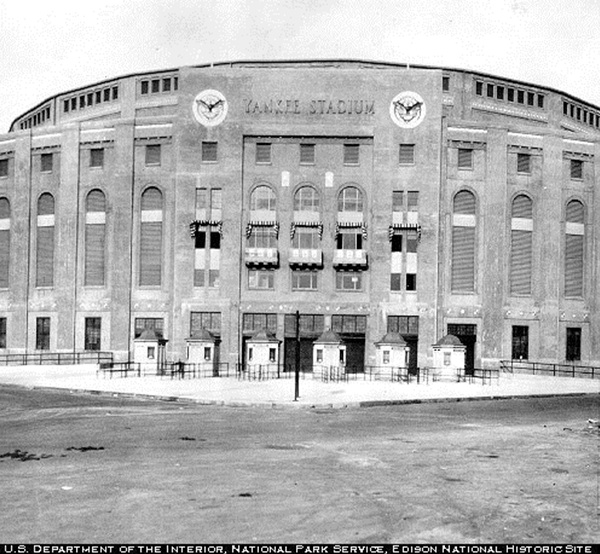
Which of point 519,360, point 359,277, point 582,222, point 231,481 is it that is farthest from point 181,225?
point 231,481

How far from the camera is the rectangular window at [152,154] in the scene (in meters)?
52.2

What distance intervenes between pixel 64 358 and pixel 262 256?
15687 mm

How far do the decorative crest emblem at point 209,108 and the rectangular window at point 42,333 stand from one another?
18.4 m

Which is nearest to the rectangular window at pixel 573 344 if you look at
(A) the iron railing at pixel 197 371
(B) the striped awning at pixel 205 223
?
(A) the iron railing at pixel 197 371

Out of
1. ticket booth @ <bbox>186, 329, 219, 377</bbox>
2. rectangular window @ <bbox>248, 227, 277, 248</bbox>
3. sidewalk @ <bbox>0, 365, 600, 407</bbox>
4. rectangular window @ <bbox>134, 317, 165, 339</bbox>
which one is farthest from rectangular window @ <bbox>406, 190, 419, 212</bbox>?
rectangular window @ <bbox>134, 317, 165, 339</bbox>

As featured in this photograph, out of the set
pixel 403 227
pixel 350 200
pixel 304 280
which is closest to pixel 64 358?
pixel 304 280

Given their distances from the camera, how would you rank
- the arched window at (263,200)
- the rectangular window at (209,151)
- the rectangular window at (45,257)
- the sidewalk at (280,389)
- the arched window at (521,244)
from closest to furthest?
1. the sidewalk at (280,389)
2. the arched window at (263,200)
3. the rectangular window at (209,151)
4. the arched window at (521,244)
5. the rectangular window at (45,257)

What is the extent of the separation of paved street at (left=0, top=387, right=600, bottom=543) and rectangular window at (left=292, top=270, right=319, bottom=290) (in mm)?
28468

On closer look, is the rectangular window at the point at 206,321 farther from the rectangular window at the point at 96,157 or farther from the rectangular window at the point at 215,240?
the rectangular window at the point at 96,157

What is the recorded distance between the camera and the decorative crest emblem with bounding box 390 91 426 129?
50375mm

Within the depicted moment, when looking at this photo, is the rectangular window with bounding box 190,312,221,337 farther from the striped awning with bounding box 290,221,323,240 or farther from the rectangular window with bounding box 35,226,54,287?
the rectangular window with bounding box 35,226,54,287

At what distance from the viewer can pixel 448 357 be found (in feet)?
142

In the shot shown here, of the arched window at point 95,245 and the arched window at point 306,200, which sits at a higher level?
the arched window at point 306,200

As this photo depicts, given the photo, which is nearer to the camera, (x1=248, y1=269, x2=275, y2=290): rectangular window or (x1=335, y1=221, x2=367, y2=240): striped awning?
(x1=335, y1=221, x2=367, y2=240): striped awning
